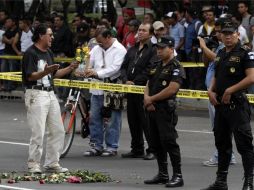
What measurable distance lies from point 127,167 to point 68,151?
1481 millimetres

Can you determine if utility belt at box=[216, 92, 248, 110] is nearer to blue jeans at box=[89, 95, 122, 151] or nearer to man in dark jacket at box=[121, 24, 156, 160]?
man in dark jacket at box=[121, 24, 156, 160]

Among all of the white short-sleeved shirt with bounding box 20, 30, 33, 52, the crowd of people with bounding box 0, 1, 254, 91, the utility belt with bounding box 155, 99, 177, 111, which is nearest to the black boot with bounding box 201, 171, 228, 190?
the utility belt with bounding box 155, 99, 177, 111

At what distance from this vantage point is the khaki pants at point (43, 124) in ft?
39.1

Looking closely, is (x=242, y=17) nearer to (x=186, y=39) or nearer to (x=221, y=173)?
(x=186, y=39)

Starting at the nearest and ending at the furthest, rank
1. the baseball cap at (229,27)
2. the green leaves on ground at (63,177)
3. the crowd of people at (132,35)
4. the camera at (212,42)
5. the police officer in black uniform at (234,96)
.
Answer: the police officer in black uniform at (234,96), the baseball cap at (229,27), the green leaves on ground at (63,177), the camera at (212,42), the crowd of people at (132,35)

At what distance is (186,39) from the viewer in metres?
21.4

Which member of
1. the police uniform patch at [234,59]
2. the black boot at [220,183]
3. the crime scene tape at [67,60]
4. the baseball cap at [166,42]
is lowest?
the black boot at [220,183]

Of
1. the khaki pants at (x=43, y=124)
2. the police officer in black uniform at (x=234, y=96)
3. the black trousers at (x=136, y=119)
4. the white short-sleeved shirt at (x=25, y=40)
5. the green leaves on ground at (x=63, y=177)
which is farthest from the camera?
the white short-sleeved shirt at (x=25, y=40)

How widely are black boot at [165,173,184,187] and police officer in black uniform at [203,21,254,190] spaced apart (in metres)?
0.77

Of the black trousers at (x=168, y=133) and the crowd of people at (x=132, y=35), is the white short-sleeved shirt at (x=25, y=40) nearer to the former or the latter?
the crowd of people at (x=132, y=35)

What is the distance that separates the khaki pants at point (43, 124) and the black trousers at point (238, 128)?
8.26 ft

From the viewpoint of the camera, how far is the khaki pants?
11.9m

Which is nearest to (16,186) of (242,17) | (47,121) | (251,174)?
(47,121)

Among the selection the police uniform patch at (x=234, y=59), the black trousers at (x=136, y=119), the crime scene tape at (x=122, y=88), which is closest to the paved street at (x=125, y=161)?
the black trousers at (x=136, y=119)
